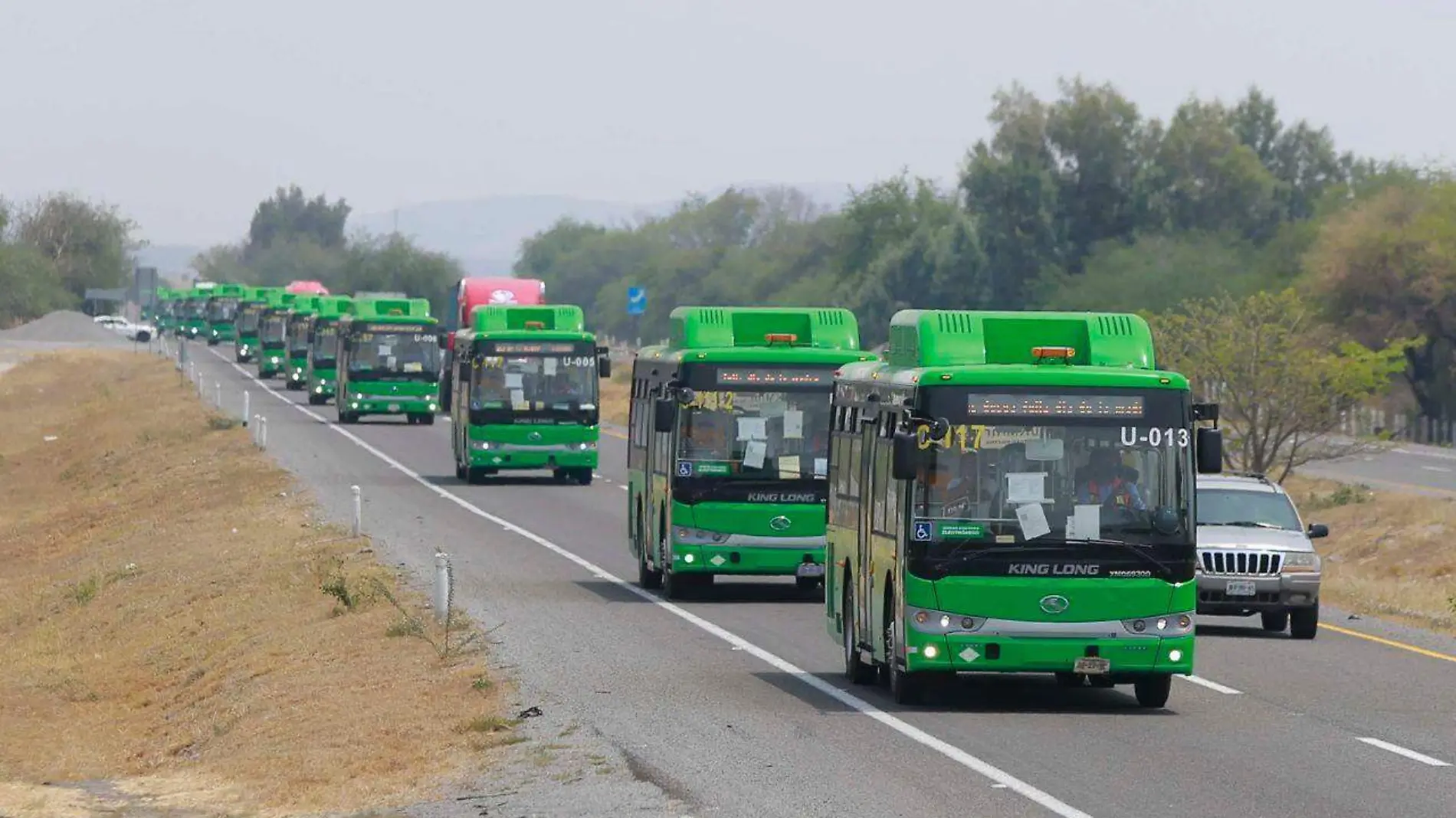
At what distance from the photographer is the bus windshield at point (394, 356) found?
65312 millimetres

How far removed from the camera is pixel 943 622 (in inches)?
639

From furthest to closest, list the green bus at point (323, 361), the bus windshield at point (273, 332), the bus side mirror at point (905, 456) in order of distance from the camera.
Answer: the bus windshield at point (273, 332) → the green bus at point (323, 361) → the bus side mirror at point (905, 456)

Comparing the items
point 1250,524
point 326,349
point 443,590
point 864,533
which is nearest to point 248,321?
point 326,349

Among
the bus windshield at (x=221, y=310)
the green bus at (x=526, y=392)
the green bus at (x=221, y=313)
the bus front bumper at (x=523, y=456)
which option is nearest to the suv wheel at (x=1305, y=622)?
the green bus at (x=526, y=392)

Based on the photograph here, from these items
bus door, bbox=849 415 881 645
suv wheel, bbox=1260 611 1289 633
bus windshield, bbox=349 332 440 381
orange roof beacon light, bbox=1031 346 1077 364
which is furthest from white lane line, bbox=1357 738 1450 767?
bus windshield, bbox=349 332 440 381

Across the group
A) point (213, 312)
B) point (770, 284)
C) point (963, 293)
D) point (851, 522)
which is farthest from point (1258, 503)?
point (770, 284)

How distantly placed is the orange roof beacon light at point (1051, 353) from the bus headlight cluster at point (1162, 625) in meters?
1.95

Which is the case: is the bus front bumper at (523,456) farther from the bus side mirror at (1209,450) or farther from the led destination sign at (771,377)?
the bus side mirror at (1209,450)

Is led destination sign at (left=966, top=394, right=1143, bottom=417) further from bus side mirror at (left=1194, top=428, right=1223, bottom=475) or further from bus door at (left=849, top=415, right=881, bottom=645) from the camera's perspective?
bus door at (left=849, top=415, right=881, bottom=645)

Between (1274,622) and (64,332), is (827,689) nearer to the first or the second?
(1274,622)

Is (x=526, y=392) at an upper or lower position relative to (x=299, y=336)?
lower

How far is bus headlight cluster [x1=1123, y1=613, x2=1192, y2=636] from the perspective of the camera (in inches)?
643

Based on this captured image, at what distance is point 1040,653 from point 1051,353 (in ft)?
7.10

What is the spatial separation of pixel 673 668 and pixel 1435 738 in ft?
19.9
